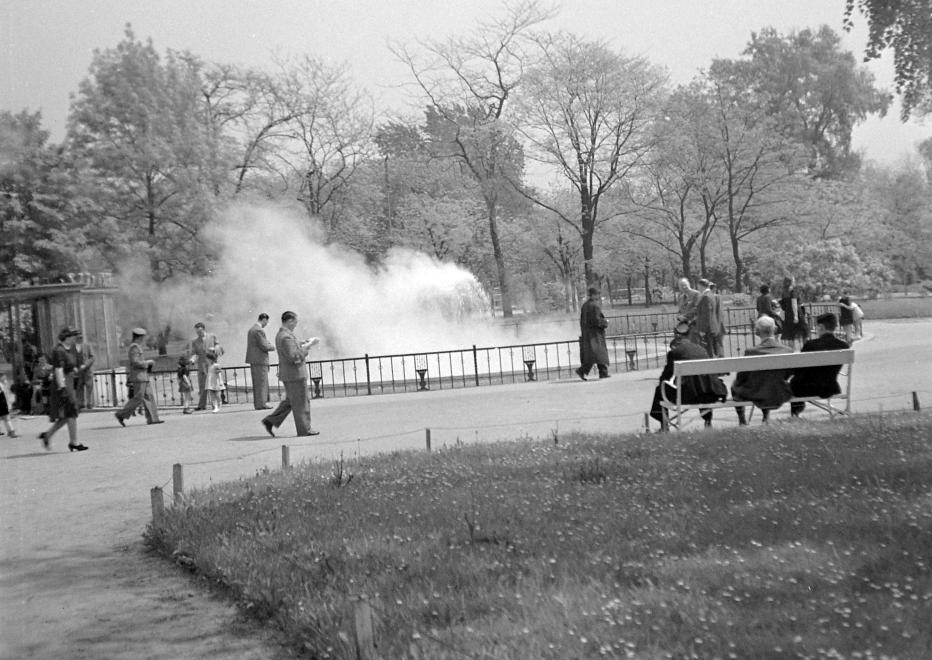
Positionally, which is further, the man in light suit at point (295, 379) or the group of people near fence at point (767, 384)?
the man in light suit at point (295, 379)

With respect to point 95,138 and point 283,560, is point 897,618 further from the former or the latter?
point 95,138

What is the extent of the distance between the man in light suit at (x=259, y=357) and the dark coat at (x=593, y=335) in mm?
5968

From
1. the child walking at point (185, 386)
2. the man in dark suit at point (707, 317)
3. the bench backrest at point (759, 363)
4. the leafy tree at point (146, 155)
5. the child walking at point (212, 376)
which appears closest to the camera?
the bench backrest at point (759, 363)

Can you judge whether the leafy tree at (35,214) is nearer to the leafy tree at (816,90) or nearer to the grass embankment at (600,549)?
the grass embankment at (600,549)

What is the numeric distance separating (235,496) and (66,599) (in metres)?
2.16

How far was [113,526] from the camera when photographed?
25.0ft

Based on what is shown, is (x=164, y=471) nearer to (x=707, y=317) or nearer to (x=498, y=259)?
(x=707, y=317)

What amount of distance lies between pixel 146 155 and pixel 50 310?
12466 mm

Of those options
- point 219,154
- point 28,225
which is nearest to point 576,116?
point 219,154

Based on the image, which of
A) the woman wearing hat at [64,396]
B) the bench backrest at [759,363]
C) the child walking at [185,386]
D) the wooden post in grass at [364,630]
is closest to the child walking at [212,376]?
the child walking at [185,386]

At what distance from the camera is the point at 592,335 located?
709 inches

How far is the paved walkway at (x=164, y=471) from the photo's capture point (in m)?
4.98

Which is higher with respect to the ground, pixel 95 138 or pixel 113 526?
pixel 95 138

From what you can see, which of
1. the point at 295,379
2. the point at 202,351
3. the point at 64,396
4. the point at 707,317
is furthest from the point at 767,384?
the point at 202,351
